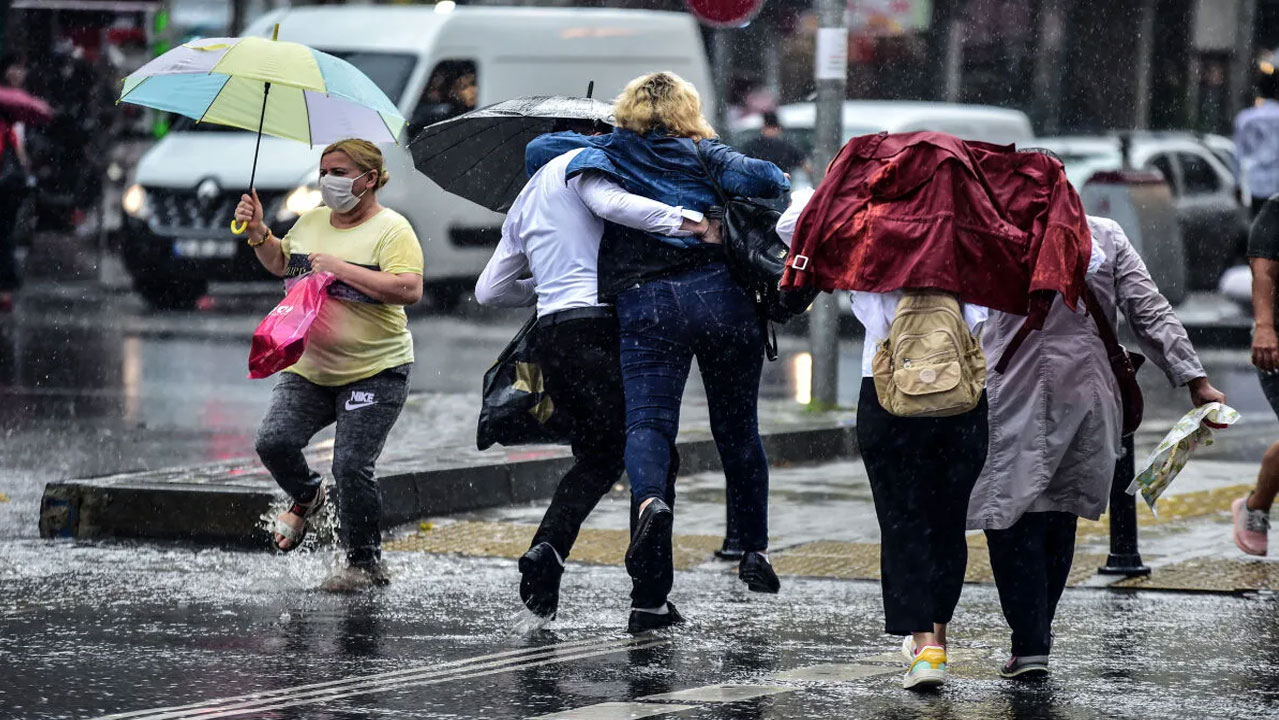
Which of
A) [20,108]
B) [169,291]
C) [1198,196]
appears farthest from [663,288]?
[1198,196]

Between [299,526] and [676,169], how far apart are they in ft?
6.35

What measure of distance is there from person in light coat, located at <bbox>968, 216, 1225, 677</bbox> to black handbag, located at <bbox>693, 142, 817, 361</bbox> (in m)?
0.77

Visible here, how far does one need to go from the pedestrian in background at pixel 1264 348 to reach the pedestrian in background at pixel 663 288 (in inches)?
79.8

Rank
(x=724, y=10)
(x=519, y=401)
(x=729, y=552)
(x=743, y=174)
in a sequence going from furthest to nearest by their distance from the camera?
(x=724, y=10) < (x=729, y=552) < (x=519, y=401) < (x=743, y=174)

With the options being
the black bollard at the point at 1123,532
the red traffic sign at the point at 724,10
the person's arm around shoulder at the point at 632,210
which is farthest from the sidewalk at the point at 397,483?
the red traffic sign at the point at 724,10

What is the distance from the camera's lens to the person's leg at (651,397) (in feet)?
22.9

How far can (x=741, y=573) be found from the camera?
778 cm

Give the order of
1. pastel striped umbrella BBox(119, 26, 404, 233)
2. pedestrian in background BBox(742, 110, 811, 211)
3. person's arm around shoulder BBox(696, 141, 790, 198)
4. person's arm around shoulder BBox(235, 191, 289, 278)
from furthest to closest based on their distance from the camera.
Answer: pedestrian in background BBox(742, 110, 811, 211), pastel striped umbrella BBox(119, 26, 404, 233), person's arm around shoulder BBox(235, 191, 289, 278), person's arm around shoulder BBox(696, 141, 790, 198)

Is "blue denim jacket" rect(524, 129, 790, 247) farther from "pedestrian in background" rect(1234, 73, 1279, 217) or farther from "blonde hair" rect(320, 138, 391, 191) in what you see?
"pedestrian in background" rect(1234, 73, 1279, 217)

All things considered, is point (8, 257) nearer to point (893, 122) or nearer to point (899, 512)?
point (893, 122)

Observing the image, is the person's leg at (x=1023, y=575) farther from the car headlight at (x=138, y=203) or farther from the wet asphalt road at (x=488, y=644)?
the car headlight at (x=138, y=203)

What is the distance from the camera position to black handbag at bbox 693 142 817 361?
275 inches

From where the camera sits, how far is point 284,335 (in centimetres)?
758

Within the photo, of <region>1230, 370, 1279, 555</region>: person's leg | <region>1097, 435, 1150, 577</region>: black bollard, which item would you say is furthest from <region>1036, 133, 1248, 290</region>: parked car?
<region>1097, 435, 1150, 577</region>: black bollard
